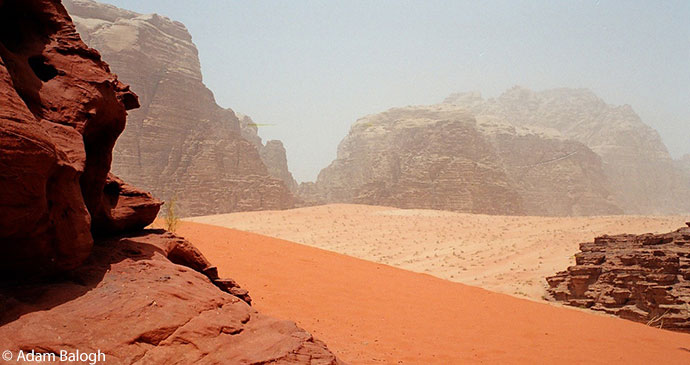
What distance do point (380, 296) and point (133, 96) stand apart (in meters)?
5.54

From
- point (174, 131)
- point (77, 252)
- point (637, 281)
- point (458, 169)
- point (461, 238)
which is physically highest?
point (174, 131)

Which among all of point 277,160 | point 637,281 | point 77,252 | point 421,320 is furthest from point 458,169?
point 77,252

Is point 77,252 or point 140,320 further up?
point 77,252

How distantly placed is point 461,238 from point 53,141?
18.1 meters

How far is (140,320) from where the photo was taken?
268cm

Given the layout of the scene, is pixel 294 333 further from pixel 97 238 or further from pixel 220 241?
pixel 220 241

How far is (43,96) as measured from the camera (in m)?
3.13

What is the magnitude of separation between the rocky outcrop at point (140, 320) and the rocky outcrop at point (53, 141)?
0.24 m

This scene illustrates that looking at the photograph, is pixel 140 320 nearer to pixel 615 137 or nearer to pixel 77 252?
pixel 77 252

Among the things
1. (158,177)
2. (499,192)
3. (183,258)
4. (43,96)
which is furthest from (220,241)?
(499,192)

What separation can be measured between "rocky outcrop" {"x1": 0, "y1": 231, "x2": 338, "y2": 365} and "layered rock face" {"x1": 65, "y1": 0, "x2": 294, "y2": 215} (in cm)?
3556
